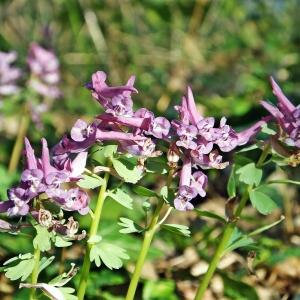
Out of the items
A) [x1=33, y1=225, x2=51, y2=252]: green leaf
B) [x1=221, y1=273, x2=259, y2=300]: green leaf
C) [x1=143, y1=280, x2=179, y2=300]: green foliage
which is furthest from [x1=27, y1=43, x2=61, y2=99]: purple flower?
[x1=33, y1=225, x2=51, y2=252]: green leaf

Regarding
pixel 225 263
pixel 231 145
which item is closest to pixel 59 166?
pixel 231 145

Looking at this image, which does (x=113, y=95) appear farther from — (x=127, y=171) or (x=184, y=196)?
(x=184, y=196)

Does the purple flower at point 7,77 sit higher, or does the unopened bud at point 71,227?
the unopened bud at point 71,227

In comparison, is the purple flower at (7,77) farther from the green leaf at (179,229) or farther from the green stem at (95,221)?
the green leaf at (179,229)

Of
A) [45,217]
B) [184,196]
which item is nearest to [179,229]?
[184,196]

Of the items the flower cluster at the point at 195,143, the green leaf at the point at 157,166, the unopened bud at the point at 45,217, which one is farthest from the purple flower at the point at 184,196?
the unopened bud at the point at 45,217

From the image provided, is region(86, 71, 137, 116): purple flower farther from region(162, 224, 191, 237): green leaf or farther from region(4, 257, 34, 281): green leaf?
region(4, 257, 34, 281): green leaf
